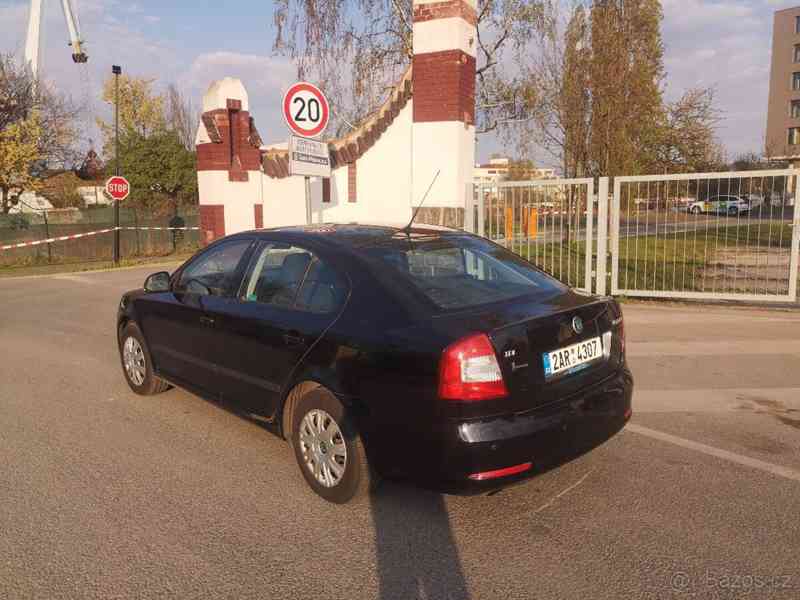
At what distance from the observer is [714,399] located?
17.9 feet

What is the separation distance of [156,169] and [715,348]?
39.8m

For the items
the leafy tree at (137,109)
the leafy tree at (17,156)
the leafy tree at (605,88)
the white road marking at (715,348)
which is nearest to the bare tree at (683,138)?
the leafy tree at (605,88)

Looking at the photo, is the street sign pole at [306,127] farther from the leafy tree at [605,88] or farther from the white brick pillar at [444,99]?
the leafy tree at [605,88]

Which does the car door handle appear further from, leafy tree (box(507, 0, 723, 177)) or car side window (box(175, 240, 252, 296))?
leafy tree (box(507, 0, 723, 177))

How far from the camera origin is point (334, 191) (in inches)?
531

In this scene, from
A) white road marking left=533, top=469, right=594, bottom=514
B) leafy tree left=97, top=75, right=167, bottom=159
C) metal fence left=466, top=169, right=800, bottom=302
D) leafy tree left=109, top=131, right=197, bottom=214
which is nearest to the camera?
white road marking left=533, top=469, right=594, bottom=514

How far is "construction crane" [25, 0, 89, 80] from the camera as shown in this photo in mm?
49753

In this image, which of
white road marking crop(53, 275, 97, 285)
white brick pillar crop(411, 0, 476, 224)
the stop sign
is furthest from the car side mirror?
the stop sign

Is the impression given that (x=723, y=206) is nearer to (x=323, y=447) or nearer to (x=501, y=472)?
(x=501, y=472)

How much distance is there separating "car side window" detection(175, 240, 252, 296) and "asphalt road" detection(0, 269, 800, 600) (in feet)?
3.47

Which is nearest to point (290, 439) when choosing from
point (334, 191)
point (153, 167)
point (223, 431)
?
point (223, 431)

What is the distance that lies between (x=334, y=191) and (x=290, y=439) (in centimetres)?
1001

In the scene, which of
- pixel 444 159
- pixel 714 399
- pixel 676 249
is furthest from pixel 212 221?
pixel 714 399

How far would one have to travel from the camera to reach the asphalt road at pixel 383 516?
292cm
